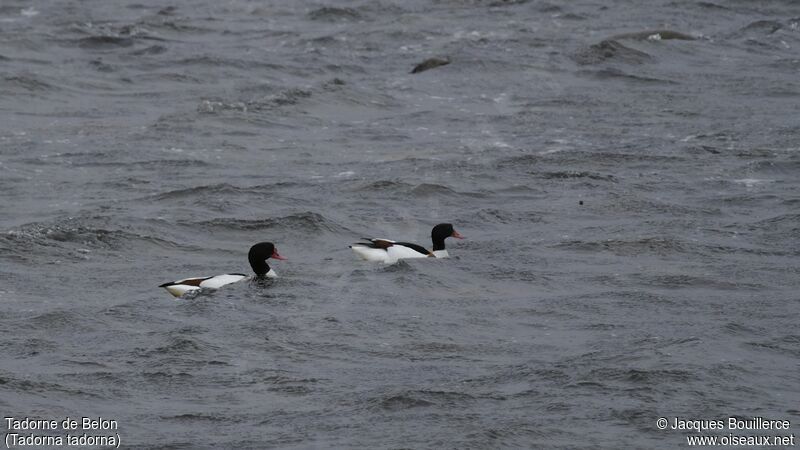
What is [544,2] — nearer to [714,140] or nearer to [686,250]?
[714,140]

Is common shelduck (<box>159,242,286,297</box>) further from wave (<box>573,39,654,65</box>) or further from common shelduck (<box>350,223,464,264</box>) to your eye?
wave (<box>573,39,654,65</box>)

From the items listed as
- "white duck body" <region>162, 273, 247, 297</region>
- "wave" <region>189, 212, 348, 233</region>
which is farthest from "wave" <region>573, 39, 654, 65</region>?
"white duck body" <region>162, 273, 247, 297</region>

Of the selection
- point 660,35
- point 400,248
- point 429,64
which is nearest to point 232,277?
point 400,248

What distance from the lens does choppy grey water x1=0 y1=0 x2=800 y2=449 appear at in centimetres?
1315

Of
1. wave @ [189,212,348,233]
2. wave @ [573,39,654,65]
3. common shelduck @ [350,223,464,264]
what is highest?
common shelduck @ [350,223,464,264]

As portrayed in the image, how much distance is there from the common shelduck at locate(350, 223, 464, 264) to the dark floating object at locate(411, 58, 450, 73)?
34.1 feet

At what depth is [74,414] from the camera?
1259 cm

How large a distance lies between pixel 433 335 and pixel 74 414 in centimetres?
385

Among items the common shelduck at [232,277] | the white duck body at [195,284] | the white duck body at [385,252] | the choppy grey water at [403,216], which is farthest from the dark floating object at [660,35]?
the white duck body at [195,284]

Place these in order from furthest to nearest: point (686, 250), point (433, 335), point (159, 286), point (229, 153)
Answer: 1. point (229, 153)
2. point (686, 250)
3. point (159, 286)
4. point (433, 335)

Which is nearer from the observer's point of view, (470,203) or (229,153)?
(470,203)

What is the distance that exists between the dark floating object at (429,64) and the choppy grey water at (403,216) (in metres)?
0.15

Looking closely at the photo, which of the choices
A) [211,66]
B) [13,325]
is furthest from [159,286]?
[211,66]

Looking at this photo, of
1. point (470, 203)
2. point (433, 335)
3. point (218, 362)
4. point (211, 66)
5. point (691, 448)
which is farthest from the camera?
point (211, 66)
